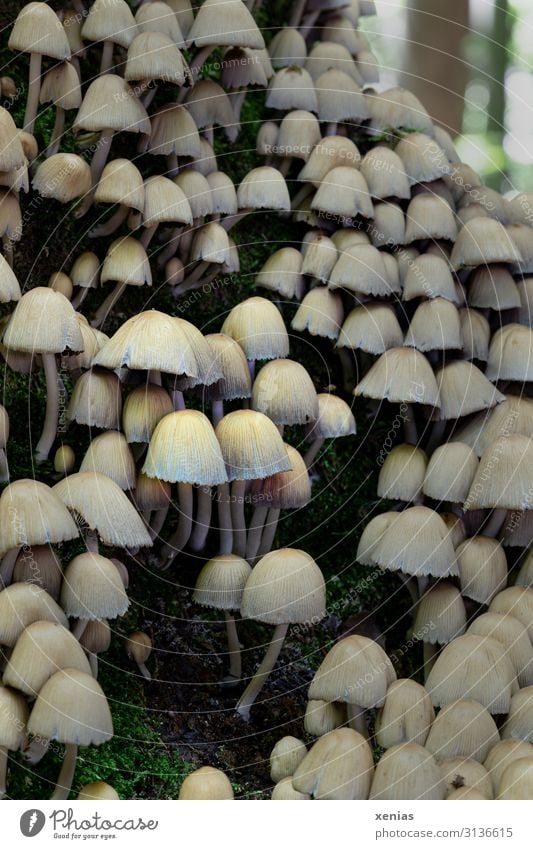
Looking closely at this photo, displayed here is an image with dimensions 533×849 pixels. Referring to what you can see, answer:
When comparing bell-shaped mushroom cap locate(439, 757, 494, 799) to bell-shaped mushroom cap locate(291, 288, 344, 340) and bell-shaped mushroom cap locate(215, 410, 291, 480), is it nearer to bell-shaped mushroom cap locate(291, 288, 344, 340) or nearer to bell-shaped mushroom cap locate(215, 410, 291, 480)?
bell-shaped mushroom cap locate(215, 410, 291, 480)

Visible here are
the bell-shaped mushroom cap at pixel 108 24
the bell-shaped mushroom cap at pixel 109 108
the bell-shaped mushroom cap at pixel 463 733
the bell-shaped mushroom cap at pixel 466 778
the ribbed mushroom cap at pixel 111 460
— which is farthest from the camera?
the bell-shaped mushroom cap at pixel 108 24

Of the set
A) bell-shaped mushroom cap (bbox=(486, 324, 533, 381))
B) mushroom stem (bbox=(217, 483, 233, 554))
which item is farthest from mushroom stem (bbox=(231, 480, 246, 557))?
bell-shaped mushroom cap (bbox=(486, 324, 533, 381))

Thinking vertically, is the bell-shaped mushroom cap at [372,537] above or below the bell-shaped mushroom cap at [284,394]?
below

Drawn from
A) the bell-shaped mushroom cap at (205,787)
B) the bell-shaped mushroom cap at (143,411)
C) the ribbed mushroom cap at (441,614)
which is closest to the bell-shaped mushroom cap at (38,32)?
the bell-shaped mushroom cap at (143,411)

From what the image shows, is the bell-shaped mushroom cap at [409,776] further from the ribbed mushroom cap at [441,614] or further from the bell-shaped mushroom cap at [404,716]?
the ribbed mushroom cap at [441,614]

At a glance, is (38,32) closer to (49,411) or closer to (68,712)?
(49,411)

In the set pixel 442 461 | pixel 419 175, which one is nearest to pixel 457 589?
pixel 442 461
